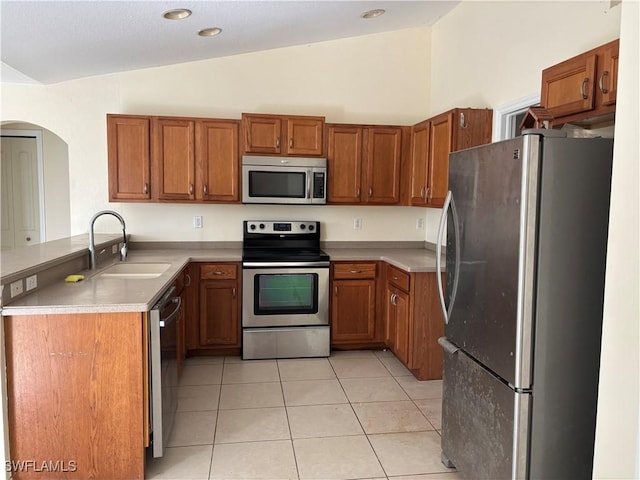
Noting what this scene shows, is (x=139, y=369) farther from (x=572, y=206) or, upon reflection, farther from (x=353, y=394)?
(x=572, y=206)

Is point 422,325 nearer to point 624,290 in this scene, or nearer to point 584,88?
point 584,88

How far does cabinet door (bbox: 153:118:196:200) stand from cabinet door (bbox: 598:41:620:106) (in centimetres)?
307

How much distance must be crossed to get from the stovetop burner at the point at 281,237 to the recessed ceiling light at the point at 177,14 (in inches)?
75.0

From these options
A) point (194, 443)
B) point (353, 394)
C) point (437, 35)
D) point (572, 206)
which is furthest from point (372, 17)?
point (194, 443)

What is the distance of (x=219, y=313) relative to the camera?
3.98 m

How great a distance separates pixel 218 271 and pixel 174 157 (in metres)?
1.06

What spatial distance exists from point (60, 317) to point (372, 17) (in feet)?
10.7

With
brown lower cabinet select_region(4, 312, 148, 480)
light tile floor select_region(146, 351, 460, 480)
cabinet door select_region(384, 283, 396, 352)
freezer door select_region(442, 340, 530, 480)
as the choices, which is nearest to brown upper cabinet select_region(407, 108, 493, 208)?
cabinet door select_region(384, 283, 396, 352)

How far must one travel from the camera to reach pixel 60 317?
214 cm

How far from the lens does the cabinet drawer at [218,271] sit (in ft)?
12.9

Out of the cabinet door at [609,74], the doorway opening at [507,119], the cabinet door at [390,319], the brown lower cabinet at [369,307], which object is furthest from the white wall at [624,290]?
the cabinet door at [390,319]

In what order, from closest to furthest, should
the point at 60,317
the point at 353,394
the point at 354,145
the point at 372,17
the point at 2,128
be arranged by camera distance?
1. the point at 60,317
2. the point at 353,394
3. the point at 372,17
4. the point at 354,145
5. the point at 2,128

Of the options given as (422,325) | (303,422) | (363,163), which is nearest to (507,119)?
(363,163)

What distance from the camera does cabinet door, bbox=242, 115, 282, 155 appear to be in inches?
159
